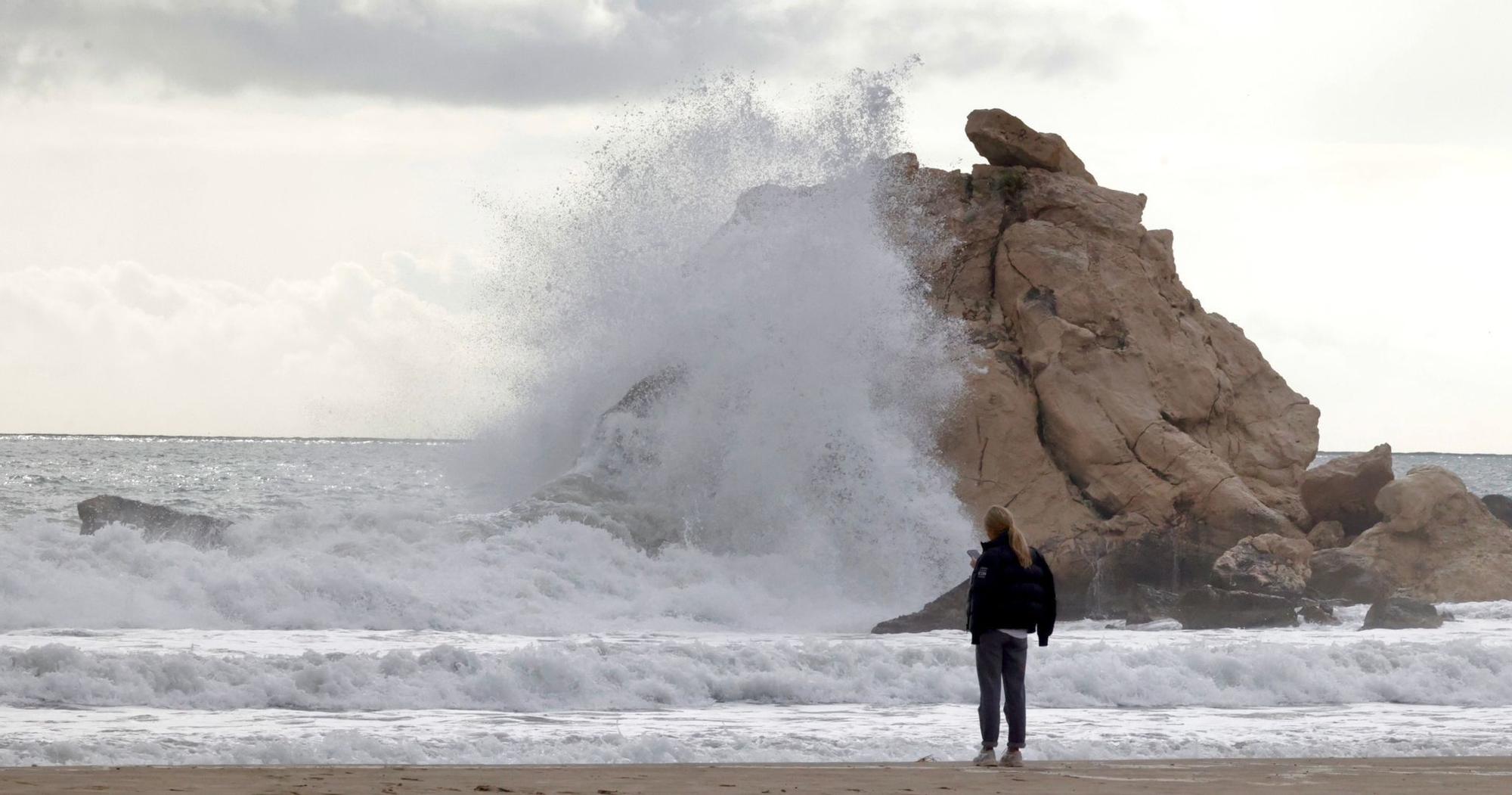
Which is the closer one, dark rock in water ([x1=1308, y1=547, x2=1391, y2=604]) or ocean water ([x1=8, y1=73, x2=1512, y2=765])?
ocean water ([x1=8, y1=73, x2=1512, y2=765])

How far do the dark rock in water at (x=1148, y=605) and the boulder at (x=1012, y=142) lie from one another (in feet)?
20.3

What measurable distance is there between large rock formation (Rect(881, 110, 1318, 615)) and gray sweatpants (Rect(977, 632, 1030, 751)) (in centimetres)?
874

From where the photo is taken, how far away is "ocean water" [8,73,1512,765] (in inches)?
343

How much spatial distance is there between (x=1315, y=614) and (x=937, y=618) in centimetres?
430

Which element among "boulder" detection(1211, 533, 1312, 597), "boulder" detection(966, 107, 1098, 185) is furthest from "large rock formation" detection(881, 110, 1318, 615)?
"boulder" detection(1211, 533, 1312, 597)

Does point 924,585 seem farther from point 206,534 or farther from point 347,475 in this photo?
point 347,475

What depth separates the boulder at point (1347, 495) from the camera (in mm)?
19359

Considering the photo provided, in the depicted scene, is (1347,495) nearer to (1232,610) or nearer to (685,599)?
(1232,610)

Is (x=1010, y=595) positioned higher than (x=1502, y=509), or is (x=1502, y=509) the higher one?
(x=1502, y=509)

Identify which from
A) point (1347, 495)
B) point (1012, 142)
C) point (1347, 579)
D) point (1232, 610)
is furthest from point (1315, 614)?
point (1012, 142)

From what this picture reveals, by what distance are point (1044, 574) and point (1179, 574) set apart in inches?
382

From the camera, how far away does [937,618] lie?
14023 millimetres

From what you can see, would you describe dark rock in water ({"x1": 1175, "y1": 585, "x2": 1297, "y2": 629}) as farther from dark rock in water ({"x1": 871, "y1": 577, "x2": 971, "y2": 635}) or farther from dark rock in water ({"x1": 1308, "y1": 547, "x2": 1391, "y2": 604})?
dark rock in water ({"x1": 871, "y1": 577, "x2": 971, "y2": 635})

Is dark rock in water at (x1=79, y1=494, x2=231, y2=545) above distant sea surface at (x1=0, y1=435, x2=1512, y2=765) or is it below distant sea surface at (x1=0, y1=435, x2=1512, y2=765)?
above
